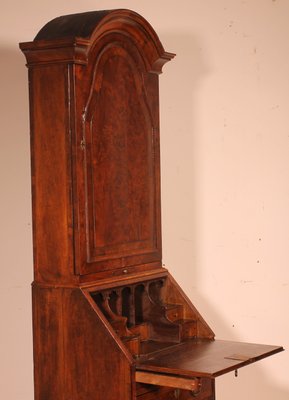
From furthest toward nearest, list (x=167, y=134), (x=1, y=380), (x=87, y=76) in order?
(x=167, y=134)
(x=1, y=380)
(x=87, y=76)

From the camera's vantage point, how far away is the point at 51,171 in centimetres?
314

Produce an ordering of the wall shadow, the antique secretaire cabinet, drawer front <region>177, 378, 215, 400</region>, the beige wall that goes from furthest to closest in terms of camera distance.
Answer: the beige wall → the wall shadow → drawer front <region>177, 378, 215, 400</region> → the antique secretaire cabinet

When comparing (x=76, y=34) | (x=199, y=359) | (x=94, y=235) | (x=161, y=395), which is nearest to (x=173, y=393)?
(x=161, y=395)

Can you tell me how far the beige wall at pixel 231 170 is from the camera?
4383mm

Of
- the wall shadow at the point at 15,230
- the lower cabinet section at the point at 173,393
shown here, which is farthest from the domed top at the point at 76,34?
the lower cabinet section at the point at 173,393

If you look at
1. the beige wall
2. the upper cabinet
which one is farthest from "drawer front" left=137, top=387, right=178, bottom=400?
the beige wall

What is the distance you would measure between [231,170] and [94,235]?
144 cm

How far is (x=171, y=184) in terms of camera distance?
14.5 ft

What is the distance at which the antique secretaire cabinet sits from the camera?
305 cm

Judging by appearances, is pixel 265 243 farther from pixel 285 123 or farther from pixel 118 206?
pixel 118 206

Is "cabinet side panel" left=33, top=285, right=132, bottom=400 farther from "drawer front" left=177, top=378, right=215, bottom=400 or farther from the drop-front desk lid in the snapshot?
"drawer front" left=177, top=378, right=215, bottom=400

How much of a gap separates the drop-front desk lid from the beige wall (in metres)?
1.13

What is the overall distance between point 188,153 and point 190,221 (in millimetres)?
359

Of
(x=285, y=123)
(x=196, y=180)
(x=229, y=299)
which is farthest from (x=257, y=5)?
(x=229, y=299)
